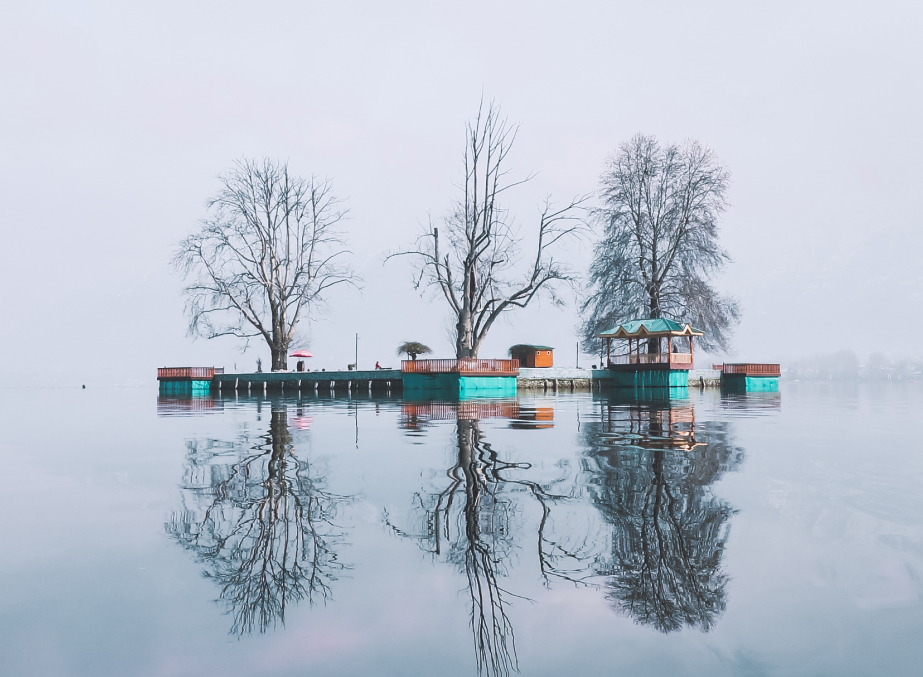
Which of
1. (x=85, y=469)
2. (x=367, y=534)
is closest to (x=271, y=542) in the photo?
(x=367, y=534)

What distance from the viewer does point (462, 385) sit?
32312 millimetres

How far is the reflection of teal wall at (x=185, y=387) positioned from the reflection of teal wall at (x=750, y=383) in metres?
34.3

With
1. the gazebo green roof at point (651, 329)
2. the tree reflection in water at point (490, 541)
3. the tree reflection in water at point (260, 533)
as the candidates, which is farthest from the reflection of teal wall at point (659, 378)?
the tree reflection in water at point (260, 533)

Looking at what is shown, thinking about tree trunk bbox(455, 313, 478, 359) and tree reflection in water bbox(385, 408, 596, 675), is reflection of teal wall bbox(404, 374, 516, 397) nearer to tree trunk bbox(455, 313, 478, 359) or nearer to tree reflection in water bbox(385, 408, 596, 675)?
tree trunk bbox(455, 313, 478, 359)

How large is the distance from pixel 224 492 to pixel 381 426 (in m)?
9.24

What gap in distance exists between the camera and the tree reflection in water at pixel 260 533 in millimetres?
4004

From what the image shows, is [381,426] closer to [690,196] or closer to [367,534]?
[367,534]

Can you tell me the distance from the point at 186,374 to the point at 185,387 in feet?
2.67

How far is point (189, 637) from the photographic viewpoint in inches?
137

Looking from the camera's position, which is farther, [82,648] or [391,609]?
[391,609]

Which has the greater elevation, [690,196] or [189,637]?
[690,196]

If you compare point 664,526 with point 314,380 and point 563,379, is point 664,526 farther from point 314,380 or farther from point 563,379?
point 314,380

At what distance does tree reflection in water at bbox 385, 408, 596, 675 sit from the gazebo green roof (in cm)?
3337

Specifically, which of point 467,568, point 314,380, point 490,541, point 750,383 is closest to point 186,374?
point 314,380
